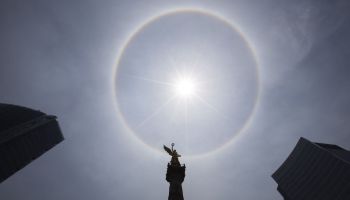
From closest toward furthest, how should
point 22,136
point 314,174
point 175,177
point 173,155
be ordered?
point 175,177, point 173,155, point 314,174, point 22,136

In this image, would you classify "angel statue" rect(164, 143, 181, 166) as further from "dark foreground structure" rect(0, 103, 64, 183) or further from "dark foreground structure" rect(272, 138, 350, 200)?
"dark foreground structure" rect(0, 103, 64, 183)

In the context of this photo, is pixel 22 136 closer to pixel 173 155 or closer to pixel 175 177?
pixel 173 155

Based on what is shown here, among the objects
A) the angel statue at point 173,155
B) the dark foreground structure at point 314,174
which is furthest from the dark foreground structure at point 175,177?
the dark foreground structure at point 314,174

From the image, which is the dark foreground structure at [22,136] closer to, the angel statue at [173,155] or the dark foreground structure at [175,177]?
the angel statue at [173,155]

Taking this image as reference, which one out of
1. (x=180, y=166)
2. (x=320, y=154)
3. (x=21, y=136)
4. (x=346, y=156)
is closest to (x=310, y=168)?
(x=320, y=154)

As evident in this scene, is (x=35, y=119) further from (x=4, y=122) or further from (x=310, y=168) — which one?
(x=310, y=168)

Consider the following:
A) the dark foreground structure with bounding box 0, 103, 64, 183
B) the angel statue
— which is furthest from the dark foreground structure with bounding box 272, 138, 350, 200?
the dark foreground structure with bounding box 0, 103, 64, 183

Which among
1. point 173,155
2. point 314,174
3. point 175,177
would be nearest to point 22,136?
point 173,155
